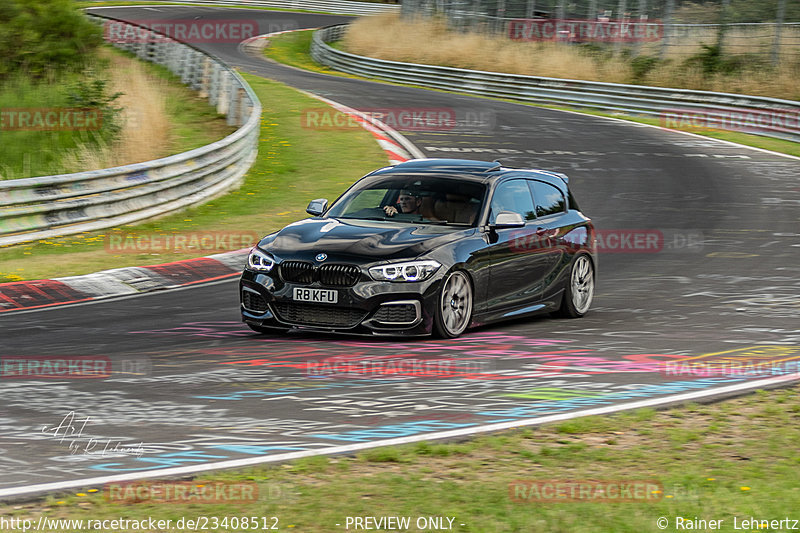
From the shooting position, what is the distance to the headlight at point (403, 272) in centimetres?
959

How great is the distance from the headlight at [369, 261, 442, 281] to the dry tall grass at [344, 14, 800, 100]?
2866 cm

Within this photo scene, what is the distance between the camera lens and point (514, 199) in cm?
1136

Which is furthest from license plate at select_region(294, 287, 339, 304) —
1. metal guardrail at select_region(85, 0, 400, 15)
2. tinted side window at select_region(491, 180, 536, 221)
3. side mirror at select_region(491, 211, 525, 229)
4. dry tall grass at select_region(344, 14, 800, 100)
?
metal guardrail at select_region(85, 0, 400, 15)

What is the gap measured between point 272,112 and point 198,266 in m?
16.3

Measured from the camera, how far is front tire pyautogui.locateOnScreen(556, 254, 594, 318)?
11.8 m

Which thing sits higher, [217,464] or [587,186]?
[217,464]

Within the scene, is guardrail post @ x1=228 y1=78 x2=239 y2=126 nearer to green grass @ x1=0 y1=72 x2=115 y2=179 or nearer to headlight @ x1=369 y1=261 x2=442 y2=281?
green grass @ x1=0 y1=72 x2=115 y2=179

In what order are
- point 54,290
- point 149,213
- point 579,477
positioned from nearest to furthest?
point 579,477 < point 54,290 < point 149,213

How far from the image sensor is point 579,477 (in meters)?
5.73

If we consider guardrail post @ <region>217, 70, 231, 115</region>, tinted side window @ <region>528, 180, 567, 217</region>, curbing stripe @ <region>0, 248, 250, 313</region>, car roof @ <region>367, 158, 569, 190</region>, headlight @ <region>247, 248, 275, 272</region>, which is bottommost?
curbing stripe @ <region>0, 248, 250, 313</region>

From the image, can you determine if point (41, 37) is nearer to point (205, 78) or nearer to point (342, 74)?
point (205, 78)

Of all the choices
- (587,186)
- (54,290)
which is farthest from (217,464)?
(587,186)

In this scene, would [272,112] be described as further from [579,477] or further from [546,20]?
[579,477]
